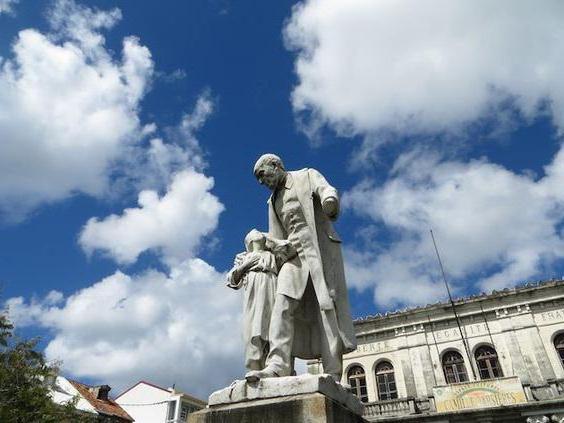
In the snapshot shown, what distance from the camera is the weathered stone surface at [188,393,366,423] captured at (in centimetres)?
322

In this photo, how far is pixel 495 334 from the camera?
25.1 meters

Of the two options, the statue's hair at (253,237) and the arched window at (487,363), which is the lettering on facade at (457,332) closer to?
the arched window at (487,363)

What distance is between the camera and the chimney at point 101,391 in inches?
1420

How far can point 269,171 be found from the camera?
488cm

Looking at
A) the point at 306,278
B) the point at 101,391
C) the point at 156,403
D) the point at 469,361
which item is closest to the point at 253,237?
the point at 306,278

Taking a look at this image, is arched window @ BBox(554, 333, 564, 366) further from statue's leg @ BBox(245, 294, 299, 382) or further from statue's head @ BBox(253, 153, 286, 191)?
statue's leg @ BBox(245, 294, 299, 382)

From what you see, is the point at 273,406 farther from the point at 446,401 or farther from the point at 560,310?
the point at 560,310

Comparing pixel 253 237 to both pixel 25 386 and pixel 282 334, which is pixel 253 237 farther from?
pixel 25 386

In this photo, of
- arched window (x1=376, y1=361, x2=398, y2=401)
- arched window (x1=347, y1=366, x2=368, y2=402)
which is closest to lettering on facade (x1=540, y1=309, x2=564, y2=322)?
arched window (x1=376, y1=361, x2=398, y2=401)

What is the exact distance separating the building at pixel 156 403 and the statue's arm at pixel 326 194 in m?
36.1

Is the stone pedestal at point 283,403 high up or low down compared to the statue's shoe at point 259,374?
down

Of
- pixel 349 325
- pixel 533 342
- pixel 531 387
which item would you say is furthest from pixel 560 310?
pixel 349 325

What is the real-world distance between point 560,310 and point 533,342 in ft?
7.29

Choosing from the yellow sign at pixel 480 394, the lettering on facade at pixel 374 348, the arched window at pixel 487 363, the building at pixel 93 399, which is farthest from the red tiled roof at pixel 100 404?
the arched window at pixel 487 363
